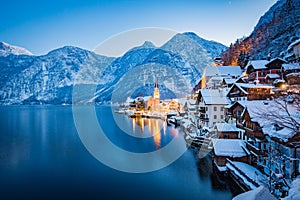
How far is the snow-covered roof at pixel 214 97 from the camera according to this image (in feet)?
96.5

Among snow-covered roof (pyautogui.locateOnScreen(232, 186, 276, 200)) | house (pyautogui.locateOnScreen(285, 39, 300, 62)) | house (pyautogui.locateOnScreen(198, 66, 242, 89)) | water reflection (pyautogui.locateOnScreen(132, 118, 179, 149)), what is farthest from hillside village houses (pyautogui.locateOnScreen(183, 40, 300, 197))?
house (pyautogui.locateOnScreen(198, 66, 242, 89))

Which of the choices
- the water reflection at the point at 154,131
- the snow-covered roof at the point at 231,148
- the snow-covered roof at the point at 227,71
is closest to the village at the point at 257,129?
the snow-covered roof at the point at 231,148

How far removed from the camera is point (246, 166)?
1508 centimetres

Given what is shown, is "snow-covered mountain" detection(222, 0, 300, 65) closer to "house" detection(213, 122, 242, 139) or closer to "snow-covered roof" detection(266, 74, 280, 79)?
"snow-covered roof" detection(266, 74, 280, 79)

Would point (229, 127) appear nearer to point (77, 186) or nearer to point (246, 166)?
point (246, 166)

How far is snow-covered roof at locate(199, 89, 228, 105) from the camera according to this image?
29.4m

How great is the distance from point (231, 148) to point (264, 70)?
1996 cm

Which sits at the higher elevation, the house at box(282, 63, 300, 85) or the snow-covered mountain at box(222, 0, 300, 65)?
the snow-covered mountain at box(222, 0, 300, 65)

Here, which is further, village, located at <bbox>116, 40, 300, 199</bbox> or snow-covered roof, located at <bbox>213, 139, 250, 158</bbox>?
snow-covered roof, located at <bbox>213, 139, 250, 158</bbox>

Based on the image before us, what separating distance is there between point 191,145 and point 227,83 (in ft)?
48.3

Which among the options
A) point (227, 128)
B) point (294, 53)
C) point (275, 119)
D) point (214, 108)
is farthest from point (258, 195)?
point (294, 53)

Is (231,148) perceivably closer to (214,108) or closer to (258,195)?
(258,195)

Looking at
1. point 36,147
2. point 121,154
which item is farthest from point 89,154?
point 36,147

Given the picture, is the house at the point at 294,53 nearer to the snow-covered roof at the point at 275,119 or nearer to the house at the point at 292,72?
the house at the point at 292,72
